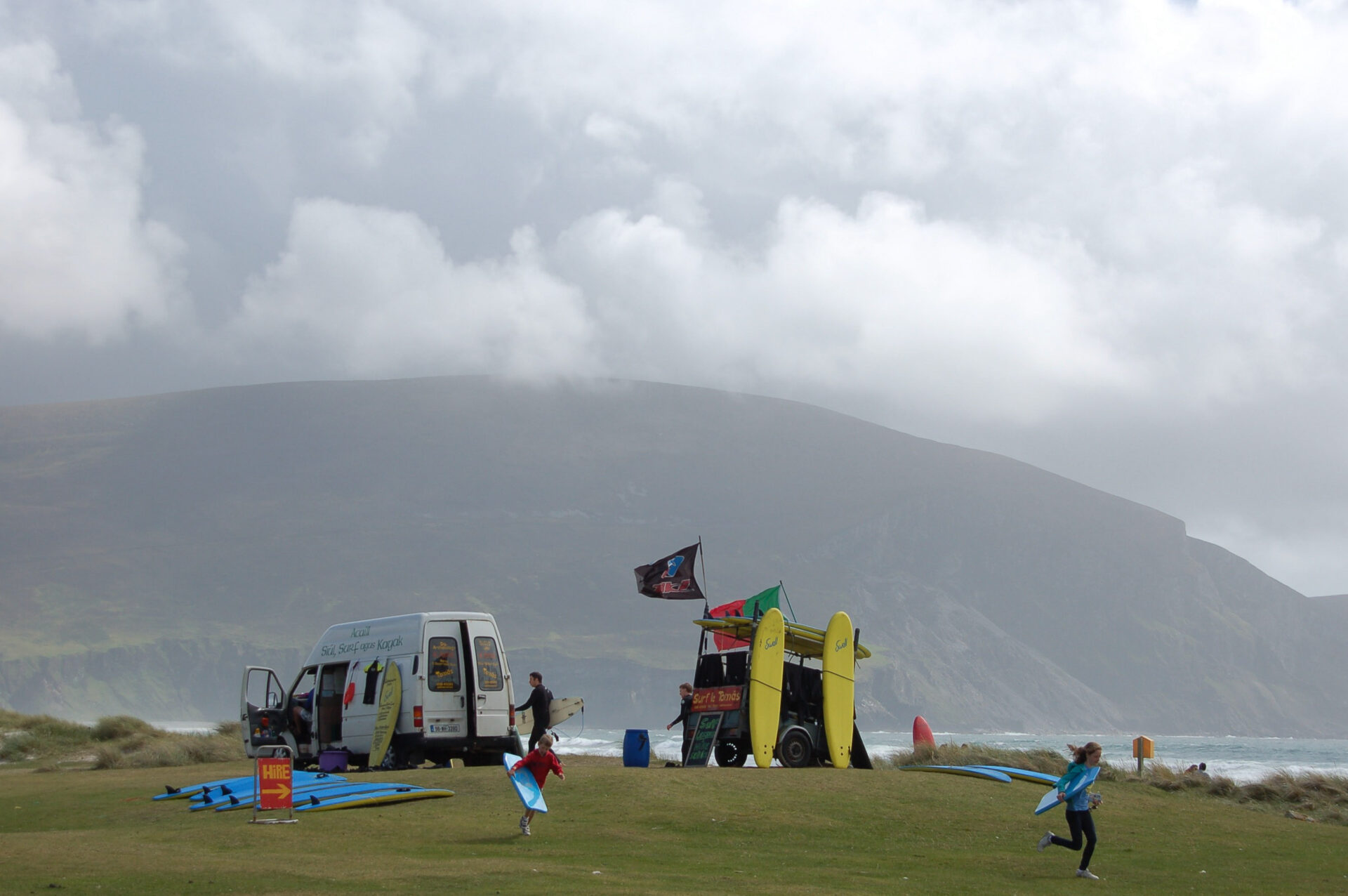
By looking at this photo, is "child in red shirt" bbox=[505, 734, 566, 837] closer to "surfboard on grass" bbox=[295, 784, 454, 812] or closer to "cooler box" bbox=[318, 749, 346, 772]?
"surfboard on grass" bbox=[295, 784, 454, 812]

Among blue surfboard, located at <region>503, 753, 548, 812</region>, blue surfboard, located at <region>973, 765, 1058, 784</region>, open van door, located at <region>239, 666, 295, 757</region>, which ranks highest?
open van door, located at <region>239, 666, 295, 757</region>

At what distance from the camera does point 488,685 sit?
68.3 feet

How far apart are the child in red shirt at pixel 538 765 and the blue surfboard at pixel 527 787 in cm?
3

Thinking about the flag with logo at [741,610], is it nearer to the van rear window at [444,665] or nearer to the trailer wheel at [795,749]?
the trailer wheel at [795,749]

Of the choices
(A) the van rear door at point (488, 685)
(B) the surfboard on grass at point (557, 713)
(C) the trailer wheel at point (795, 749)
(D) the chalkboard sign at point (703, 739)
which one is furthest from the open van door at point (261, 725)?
(C) the trailer wheel at point (795, 749)

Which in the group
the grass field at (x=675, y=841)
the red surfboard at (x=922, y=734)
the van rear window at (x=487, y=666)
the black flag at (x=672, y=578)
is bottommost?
the grass field at (x=675, y=841)

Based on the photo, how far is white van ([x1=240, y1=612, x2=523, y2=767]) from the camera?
20.4 metres

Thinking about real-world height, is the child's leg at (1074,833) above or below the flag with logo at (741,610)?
below

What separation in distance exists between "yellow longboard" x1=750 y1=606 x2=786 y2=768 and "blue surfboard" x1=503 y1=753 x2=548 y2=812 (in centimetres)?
715

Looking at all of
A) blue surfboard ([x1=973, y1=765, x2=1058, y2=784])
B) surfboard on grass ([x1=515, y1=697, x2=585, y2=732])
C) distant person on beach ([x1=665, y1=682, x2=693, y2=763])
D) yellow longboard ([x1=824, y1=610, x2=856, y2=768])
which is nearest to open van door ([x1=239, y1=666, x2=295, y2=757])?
surfboard on grass ([x1=515, y1=697, x2=585, y2=732])

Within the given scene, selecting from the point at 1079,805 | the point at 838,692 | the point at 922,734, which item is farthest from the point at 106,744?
the point at 1079,805

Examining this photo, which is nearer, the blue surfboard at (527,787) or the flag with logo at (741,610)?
the blue surfboard at (527,787)

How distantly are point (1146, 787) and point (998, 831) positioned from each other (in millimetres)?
7519

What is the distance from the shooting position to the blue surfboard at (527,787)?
13695mm
